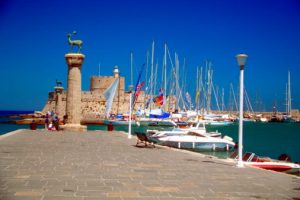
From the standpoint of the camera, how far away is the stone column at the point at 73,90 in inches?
879

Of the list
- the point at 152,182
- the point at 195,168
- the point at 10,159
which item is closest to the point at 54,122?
the point at 10,159

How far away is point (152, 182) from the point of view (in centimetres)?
687

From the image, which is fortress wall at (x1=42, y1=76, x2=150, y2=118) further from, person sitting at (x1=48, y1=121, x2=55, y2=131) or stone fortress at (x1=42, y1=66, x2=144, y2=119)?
person sitting at (x1=48, y1=121, x2=55, y2=131)

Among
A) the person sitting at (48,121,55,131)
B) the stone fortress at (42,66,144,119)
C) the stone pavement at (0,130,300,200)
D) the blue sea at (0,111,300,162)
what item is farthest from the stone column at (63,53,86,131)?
the stone fortress at (42,66,144,119)

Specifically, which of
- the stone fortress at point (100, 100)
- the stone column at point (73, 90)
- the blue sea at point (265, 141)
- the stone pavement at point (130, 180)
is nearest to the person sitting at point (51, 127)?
the stone column at point (73, 90)

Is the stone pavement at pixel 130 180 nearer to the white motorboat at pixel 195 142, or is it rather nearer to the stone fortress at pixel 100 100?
the white motorboat at pixel 195 142

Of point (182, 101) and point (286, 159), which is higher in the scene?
point (182, 101)

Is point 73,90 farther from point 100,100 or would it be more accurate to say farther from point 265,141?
point 100,100

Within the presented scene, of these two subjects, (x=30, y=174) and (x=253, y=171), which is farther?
(x=253, y=171)

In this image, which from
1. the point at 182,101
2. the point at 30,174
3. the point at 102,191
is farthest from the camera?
the point at 182,101

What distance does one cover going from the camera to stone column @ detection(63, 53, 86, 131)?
2233cm

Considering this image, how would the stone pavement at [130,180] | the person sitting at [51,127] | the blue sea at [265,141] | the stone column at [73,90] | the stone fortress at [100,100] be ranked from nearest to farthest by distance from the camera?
the stone pavement at [130,180], the stone column at [73,90], the person sitting at [51,127], the blue sea at [265,141], the stone fortress at [100,100]

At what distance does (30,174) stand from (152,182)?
2.14 meters

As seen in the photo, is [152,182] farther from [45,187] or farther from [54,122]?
[54,122]
